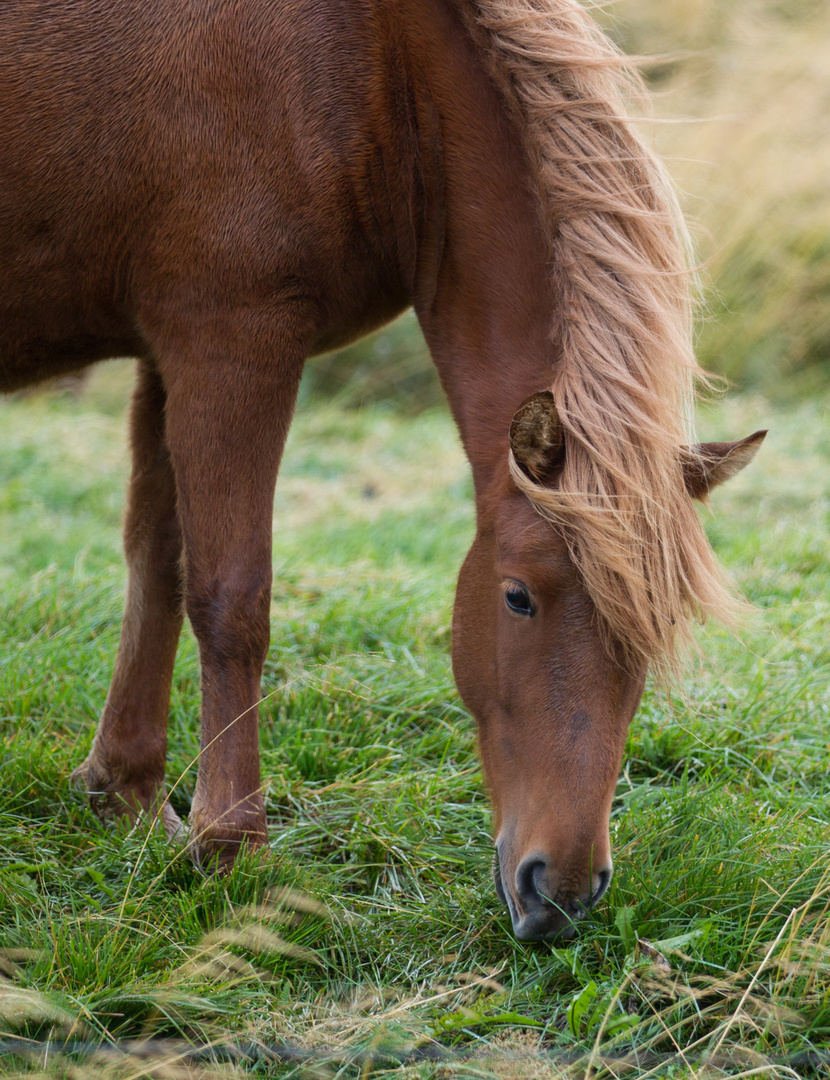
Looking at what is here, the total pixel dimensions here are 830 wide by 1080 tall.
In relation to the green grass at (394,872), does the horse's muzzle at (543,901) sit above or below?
above

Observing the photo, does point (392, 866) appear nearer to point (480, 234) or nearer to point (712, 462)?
point (712, 462)

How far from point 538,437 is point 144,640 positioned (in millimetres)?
1332

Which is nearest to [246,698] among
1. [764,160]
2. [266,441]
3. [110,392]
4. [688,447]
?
[266,441]

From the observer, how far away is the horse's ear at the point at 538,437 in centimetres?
191

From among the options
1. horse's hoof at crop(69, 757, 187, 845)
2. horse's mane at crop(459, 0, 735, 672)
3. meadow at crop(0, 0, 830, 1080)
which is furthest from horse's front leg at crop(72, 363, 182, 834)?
horse's mane at crop(459, 0, 735, 672)

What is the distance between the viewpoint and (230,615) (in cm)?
228

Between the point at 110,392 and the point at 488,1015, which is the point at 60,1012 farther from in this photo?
the point at 110,392

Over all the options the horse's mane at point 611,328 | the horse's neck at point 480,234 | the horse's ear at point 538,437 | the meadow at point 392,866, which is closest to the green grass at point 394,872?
the meadow at point 392,866

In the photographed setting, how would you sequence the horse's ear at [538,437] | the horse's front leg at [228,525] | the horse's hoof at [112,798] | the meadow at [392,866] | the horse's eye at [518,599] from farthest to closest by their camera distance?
the horse's hoof at [112,798] → the horse's front leg at [228,525] → the horse's eye at [518,599] → the horse's ear at [538,437] → the meadow at [392,866]

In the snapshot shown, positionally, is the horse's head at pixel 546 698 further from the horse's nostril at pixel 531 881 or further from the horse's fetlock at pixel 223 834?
the horse's fetlock at pixel 223 834

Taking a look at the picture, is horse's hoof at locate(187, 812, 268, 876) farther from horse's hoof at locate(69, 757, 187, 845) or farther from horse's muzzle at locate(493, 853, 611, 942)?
horse's muzzle at locate(493, 853, 611, 942)

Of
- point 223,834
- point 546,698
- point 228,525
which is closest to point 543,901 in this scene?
point 546,698

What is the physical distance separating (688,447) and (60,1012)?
5.29 feet

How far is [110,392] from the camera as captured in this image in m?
8.25
